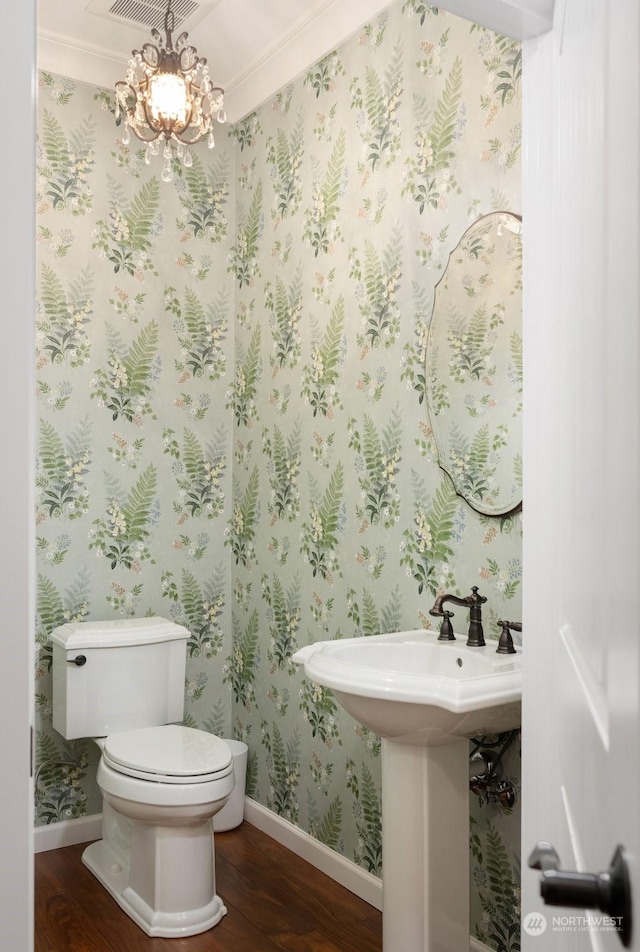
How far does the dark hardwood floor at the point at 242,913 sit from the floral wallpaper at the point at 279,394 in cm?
15

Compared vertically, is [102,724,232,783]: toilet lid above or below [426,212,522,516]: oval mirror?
below

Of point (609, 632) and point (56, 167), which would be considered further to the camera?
point (56, 167)

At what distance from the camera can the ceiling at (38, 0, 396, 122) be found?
268 centimetres

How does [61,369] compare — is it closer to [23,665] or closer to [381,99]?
[381,99]

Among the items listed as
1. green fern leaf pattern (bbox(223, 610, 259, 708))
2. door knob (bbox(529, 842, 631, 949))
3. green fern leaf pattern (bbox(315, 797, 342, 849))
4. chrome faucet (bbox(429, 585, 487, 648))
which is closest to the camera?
door knob (bbox(529, 842, 631, 949))

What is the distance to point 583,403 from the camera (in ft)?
2.85

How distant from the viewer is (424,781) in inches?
71.4

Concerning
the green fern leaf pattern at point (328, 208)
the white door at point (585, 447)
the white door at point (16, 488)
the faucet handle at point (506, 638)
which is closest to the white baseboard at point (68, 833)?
the faucet handle at point (506, 638)

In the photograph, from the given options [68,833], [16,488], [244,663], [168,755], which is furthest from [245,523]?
[16,488]

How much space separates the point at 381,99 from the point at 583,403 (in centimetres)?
197

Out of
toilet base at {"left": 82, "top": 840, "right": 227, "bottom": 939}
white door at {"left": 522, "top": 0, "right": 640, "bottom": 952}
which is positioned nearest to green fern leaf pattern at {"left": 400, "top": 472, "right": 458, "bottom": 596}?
white door at {"left": 522, "top": 0, "right": 640, "bottom": 952}

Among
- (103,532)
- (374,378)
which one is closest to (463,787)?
(374,378)

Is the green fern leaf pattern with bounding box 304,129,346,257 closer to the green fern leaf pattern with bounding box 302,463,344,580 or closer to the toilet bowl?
the green fern leaf pattern with bounding box 302,463,344,580

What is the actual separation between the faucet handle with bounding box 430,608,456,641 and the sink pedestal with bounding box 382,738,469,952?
30cm
